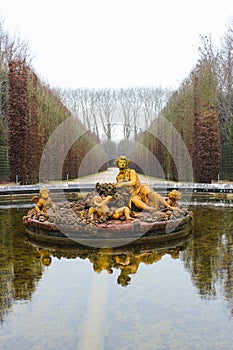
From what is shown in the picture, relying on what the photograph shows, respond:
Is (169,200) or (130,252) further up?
(169,200)

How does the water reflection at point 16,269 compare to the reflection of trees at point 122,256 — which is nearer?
the water reflection at point 16,269

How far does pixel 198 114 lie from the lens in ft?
70.7

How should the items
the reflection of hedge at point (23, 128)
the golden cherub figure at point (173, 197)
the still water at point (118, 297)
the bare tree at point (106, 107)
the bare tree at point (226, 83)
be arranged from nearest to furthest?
1. the still water at point (118, 297)
2. the golden cherub figure at point (173, 197)
3. the reflection of hedge at point (23, 128)
4. the bare tree at point (226, 83)
5. the bare tree at point (106, 107)

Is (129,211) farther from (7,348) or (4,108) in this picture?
(4,108)

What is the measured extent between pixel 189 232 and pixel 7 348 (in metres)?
5.36

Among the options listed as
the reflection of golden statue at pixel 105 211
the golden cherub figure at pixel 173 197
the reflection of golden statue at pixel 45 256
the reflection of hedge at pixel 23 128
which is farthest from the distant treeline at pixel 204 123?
the reflection of golden statue at pixel 45 256

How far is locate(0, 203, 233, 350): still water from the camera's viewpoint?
11.2 ft

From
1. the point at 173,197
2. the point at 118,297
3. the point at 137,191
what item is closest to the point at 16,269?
the point at 118,297

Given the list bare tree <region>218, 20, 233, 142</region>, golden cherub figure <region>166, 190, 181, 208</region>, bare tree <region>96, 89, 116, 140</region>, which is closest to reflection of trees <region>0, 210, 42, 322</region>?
golden cherub figure <region>166, 190, 181, 208</region>

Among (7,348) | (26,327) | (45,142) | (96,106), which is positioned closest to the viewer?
(7,348)

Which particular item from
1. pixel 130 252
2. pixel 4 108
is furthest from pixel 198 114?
pixel 130 252

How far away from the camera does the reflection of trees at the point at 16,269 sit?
4.44m

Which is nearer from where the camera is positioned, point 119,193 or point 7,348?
point 7,348

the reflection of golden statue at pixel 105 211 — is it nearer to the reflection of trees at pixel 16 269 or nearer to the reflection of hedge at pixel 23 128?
the reflection of trees at pixel 16 269
